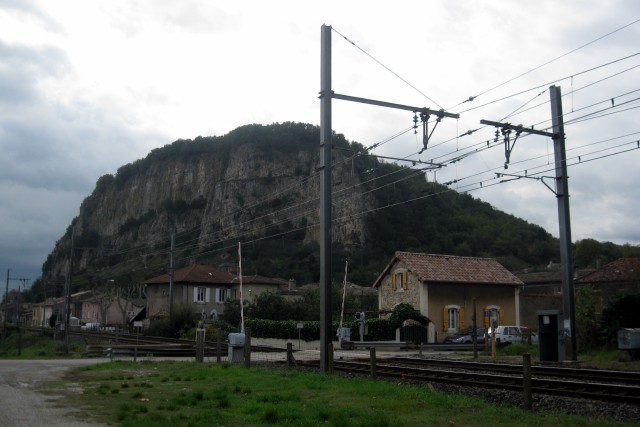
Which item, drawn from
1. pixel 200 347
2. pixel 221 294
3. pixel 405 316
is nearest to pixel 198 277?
pixel 221 294

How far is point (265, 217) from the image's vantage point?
123 metres

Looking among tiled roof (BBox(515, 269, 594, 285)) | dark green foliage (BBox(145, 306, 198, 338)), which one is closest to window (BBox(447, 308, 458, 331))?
dark green foliage (BBox(145, 306, 198, 338))

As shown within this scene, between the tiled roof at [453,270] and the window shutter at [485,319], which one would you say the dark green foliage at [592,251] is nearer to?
the tiled roof at [453,270]

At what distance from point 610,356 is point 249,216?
113 meters

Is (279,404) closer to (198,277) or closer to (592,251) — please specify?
(198,277)

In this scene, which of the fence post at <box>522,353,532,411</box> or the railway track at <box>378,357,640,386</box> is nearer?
the fence post at <box>522,353,532,411</box>

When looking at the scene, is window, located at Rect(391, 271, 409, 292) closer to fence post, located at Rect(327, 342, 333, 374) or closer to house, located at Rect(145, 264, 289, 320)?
house, located at Rect(145, 264, 289, 320)

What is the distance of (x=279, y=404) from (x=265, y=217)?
111724 mm

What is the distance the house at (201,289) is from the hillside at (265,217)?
3134mm

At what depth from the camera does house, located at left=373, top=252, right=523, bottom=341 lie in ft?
154

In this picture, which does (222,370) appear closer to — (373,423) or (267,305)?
(373,423)

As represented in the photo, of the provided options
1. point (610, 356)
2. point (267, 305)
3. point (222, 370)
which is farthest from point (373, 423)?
point (267, 305)

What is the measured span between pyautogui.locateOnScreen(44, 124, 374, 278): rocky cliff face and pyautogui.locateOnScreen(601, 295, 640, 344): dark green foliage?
9117 centimetres

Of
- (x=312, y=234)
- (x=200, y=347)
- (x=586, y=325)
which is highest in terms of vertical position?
(x=312, y=234)
